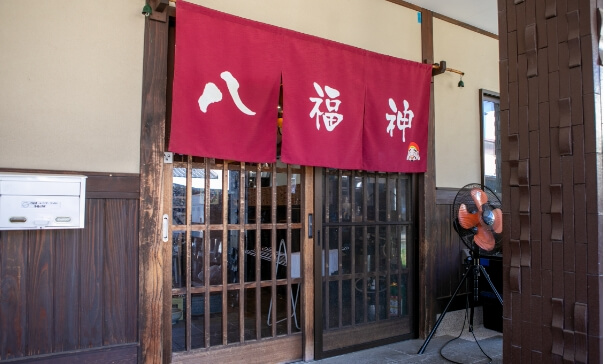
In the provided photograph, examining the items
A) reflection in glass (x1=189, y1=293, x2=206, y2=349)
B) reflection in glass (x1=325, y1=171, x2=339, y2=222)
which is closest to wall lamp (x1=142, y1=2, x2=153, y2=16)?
reflection in glass (x1=325, y1=171, x2=339, y2=222)

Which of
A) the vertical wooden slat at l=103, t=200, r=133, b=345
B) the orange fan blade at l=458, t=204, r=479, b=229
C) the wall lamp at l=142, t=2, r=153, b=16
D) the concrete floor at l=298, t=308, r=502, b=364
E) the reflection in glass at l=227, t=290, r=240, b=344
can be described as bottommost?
the concrete floor at l=298, t=308, r=502, b=364

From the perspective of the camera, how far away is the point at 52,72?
3.02 meters

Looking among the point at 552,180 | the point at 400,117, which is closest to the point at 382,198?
the point at 400,117

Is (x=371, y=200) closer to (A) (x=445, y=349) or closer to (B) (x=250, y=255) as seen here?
(B) (x=250, y=255)

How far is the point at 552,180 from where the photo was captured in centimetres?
224

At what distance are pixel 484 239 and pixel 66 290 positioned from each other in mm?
3324

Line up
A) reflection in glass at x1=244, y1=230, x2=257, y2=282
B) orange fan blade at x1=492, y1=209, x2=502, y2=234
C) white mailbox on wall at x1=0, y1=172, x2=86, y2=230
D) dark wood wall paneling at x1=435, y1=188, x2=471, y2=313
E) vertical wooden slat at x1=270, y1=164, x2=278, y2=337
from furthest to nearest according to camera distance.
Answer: dark wood wall paneling at x1=435, y1=188, x2=471, y2=313
orange fan blade at x1=492, y1=209, x2=502, y2=234
vertical wooden slat at x1=270, y1=164, x2=278, y2=337
reflection in glass at x1=244, y1=230, x2=257, y2=282
white mailbox on wall at x1=0, y1=172, x2=86, y2=230

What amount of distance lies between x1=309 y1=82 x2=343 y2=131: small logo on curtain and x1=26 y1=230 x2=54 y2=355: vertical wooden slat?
7.07ft

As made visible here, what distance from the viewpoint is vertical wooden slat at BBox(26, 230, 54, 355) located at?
2.93 m

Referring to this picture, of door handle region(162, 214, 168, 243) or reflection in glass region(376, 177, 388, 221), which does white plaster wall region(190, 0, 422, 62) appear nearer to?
reflection in glass region(376, 177, 388, 221)

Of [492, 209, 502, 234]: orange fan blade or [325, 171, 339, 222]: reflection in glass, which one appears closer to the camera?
[492, 209, 502, 234]: orange fan blade

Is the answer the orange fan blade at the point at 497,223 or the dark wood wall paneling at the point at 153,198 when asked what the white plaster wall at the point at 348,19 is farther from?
the orange fan blade at the point at 497,223

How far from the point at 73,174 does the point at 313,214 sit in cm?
194

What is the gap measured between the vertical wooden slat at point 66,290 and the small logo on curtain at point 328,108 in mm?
2015
